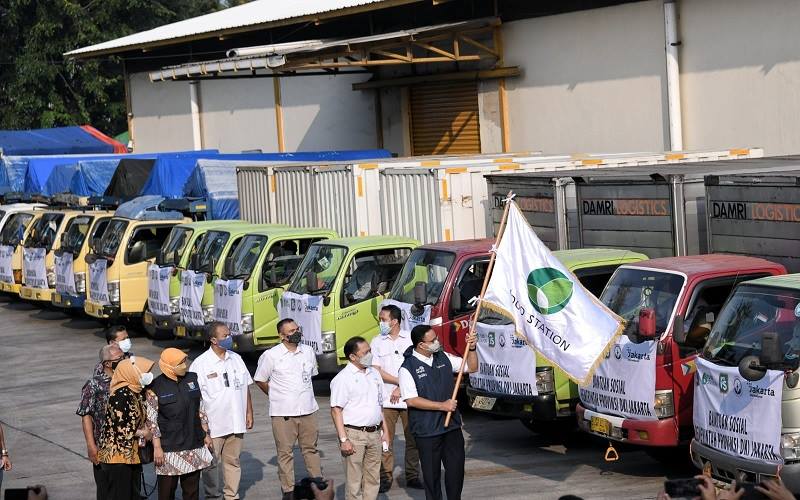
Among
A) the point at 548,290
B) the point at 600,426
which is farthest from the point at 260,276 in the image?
the point at 548,290

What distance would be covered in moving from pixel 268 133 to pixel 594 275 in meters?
23.2

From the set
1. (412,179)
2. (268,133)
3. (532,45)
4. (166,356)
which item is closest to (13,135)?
(268,133)

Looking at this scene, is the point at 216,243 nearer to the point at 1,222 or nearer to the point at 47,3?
the point at 1,222

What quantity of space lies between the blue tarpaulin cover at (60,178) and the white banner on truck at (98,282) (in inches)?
223

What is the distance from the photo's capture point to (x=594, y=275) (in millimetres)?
13688

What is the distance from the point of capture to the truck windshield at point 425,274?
590 inches

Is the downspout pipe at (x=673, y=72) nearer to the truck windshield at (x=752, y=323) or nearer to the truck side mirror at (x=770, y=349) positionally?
the truck windshield at (x=752, y=323)

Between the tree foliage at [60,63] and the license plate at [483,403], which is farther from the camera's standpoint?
the tree foliage at [60,63]

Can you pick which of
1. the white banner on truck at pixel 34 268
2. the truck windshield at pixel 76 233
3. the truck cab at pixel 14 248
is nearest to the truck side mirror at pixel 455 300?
the truck windshield at pixel 76 233

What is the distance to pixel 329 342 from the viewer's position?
53.8 feet

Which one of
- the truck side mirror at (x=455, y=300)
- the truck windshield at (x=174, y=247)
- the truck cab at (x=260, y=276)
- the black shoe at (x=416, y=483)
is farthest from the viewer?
the truck windshield at (x=174, y=247)

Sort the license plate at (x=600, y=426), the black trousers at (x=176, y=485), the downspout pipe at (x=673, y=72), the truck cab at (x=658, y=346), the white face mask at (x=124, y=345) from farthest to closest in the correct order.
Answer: the downspout pipe at (x=673, y=72)
the license plate at (x=600, y=426)
the truck cab at (x=658, y=346)
the white face mask at (x=124, y=345)
the black trousers at (x=176, y=485)

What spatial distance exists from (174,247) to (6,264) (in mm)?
7105

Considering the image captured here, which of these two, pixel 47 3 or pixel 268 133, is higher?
pixel 47 3
